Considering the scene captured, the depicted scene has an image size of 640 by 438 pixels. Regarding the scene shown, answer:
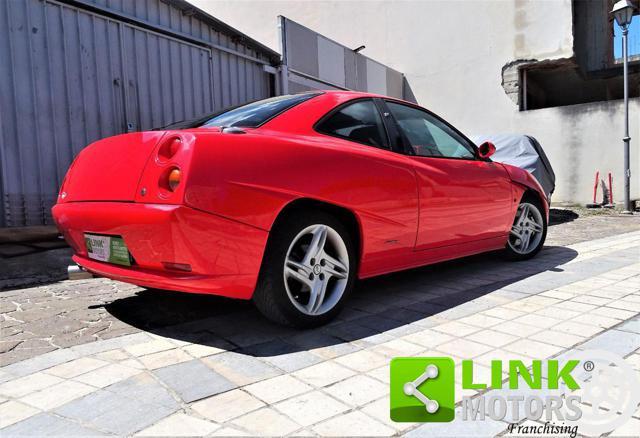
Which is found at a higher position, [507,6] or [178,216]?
[507,6]

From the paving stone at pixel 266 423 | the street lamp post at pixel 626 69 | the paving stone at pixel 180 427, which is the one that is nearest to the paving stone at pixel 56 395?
the paving stone at pixel 180 427

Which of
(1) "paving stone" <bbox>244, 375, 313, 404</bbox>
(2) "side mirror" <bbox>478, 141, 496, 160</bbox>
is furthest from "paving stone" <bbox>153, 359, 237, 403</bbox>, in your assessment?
(2) "side mirror" <bbox>478, 141, 496, 160</bbox>

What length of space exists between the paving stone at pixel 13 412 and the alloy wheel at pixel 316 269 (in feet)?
4.12

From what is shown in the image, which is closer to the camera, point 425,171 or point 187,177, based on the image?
point 187,177

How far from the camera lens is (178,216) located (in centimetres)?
223

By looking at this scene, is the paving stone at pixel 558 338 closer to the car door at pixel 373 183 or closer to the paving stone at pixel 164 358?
the car door at pixel 373 183

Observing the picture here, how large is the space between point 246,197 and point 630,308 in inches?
101

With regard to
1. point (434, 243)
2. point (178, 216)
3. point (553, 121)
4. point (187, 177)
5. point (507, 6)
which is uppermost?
point (507, 6)

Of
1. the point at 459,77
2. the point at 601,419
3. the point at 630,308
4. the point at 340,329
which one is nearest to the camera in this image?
the point at 601,419

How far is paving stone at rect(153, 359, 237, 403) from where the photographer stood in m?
2.04

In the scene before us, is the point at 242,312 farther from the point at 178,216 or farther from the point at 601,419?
the point at 601,419

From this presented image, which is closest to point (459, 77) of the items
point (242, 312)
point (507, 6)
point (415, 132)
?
point (507, 6)

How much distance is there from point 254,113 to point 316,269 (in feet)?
3.40

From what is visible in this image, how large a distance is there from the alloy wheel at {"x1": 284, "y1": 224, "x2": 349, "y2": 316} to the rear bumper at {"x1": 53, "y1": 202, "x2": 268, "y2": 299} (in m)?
0.27
